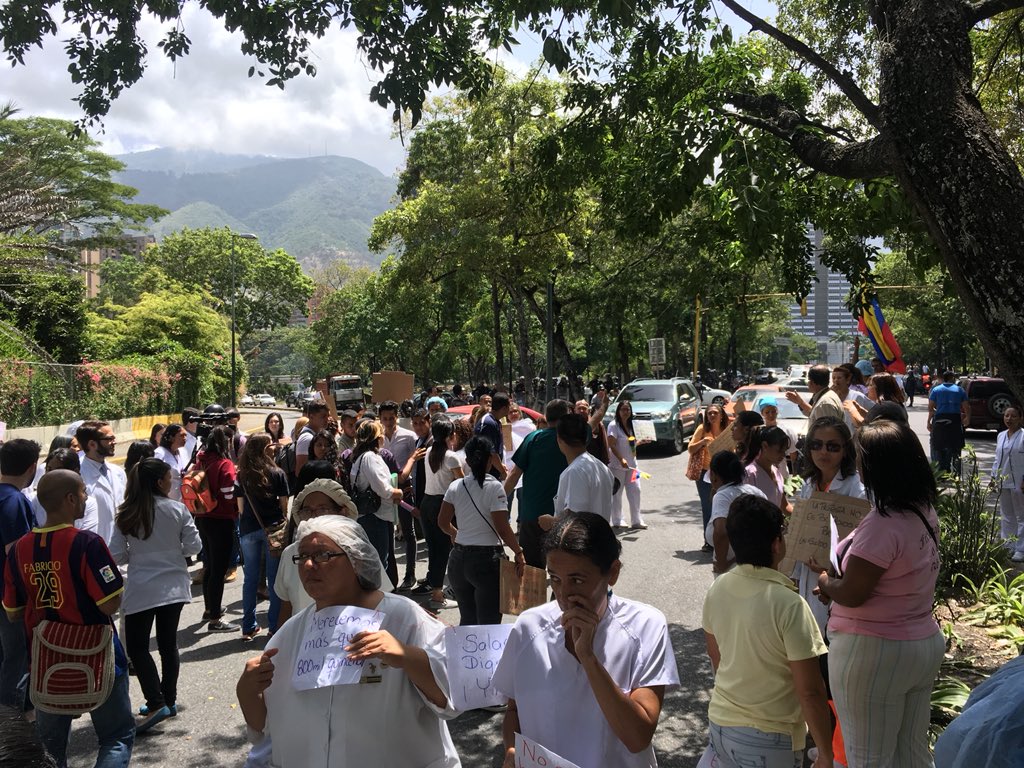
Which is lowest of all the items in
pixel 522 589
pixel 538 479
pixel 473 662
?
pixel 522 589

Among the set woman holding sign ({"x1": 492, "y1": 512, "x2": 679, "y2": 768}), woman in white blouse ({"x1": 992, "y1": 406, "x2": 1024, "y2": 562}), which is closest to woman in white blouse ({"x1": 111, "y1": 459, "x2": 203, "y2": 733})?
woman holding sign ({"x1": 492, "y1": 512, "x2": 679, "y2": 768})

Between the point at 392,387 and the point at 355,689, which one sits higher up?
the point at 392,387

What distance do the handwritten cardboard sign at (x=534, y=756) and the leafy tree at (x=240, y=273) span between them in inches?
2157

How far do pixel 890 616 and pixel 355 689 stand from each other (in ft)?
6.49

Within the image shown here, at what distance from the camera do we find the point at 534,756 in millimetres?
2246

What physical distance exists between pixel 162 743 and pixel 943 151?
5015mm

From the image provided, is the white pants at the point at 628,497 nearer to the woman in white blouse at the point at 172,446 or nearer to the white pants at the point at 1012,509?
the white pants at the point at 1012,509

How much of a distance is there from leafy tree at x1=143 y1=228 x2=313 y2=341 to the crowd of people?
51.4 meters

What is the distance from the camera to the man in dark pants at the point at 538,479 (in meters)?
5.97

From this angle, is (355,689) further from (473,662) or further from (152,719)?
(152,719)

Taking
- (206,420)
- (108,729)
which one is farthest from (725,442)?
(206,420)

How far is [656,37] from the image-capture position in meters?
7.19

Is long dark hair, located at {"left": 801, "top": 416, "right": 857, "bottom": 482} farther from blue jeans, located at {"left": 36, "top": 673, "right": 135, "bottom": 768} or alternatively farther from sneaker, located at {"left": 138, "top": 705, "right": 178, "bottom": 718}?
sneaker, located at {"left": 138, "top": 705, "right": 178, "bottom": 718}

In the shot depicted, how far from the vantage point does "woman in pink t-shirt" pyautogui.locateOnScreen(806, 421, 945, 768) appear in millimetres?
3098
